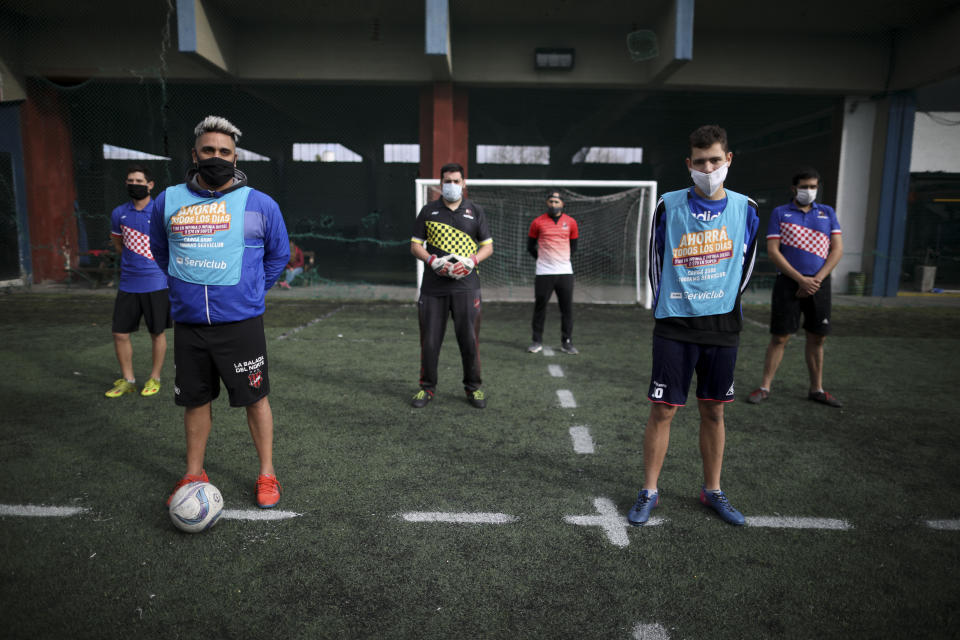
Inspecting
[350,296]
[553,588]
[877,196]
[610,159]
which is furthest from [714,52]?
[610,159]

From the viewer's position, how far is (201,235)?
2777mm

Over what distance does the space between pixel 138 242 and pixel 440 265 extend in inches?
98.7

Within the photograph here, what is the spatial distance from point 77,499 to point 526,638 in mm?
2546

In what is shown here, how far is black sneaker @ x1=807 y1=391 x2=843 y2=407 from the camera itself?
16.4ft

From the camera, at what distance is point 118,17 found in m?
12.4

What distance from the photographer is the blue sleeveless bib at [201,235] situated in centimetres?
278

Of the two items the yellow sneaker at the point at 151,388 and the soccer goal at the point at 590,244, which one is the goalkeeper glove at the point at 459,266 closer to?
the yellow sneaker at the point at 151,388

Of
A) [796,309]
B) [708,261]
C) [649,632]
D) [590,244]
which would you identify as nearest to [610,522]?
[649,632]

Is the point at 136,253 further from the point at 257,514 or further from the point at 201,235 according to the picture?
the point at 257,514

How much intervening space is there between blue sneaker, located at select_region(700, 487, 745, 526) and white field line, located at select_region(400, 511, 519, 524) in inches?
40.8

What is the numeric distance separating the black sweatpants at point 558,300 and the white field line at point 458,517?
4.36 metres

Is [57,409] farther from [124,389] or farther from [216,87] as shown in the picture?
[216,87]

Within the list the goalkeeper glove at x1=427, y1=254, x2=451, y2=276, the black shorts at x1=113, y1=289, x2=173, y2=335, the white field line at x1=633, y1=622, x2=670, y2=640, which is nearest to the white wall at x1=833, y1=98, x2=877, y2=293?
the goalkeeper glove at x1=427, y1=254, x2=451, y2=276

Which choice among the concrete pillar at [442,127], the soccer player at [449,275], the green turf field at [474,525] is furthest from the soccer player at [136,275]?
the concrete pillar at [442,127]
